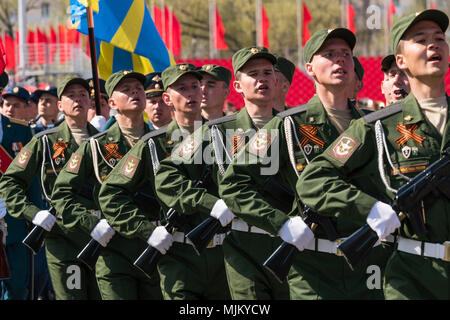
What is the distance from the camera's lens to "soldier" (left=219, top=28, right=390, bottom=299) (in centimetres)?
539

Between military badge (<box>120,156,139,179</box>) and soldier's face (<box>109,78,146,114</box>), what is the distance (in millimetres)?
810


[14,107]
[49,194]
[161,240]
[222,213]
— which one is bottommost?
[161,240]

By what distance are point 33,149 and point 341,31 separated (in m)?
3.98

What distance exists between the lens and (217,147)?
6.48 m

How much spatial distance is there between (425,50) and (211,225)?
214 centimetres

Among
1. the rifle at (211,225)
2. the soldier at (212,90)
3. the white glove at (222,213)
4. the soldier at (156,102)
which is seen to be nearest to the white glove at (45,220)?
the soldier at (156,102)

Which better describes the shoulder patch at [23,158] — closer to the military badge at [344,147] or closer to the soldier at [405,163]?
the soldier at [405,163]

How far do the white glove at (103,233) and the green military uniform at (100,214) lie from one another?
92 mm

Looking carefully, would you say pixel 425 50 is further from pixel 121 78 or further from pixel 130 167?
pixel 121 78

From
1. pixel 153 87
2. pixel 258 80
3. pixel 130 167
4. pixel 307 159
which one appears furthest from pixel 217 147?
pixel 153 87

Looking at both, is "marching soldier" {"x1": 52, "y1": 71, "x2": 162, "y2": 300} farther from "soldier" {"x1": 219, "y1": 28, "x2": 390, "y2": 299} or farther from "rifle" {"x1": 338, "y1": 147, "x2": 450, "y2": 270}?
"rifle" {"x1": 338, "y1": 147, "x2": 450, "y2": 270}

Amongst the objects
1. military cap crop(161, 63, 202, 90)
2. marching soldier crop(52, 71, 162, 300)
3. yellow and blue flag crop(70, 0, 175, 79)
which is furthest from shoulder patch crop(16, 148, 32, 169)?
military cap crop(161, 63, 202, 90)

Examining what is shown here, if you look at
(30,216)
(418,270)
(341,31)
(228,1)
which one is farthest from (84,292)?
(228,1)

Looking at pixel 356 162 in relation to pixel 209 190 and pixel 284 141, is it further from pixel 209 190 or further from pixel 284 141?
pixel 209 190
